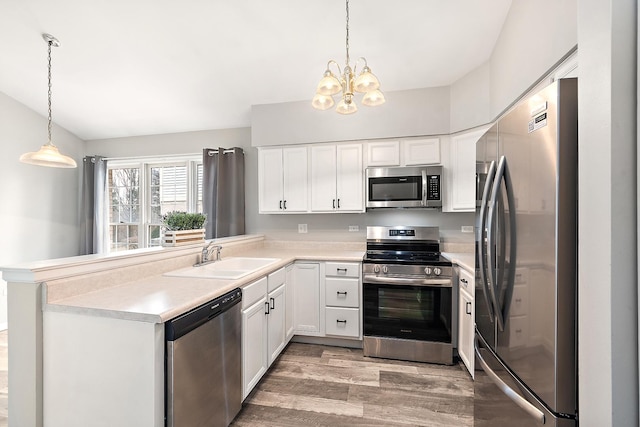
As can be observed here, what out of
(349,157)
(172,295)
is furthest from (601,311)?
(349,157)

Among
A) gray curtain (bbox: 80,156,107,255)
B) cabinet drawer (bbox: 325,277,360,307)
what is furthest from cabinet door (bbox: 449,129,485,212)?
gray curtain (bbox: 80,156,107,255)

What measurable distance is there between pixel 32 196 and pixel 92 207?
672 millimetres

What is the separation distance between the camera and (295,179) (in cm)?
346

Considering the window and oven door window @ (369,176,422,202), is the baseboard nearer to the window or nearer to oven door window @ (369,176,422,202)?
oven door window @ (369,176,422,202)

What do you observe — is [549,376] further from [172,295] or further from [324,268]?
[324,268]

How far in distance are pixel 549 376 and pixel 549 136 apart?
0.84 meters

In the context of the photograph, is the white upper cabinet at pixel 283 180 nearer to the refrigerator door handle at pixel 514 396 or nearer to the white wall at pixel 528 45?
the white wall at pixel 528 45

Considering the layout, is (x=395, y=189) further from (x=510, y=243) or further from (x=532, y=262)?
(x=532, y=262)

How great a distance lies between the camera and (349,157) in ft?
10.9

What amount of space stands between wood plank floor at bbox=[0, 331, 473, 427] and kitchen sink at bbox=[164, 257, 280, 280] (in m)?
0.90

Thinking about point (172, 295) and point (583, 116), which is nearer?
point (583, 116)

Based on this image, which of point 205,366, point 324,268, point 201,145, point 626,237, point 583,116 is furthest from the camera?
point 201,145

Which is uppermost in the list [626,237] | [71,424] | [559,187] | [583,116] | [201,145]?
[201,145]

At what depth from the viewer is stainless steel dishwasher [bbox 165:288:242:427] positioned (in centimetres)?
129
